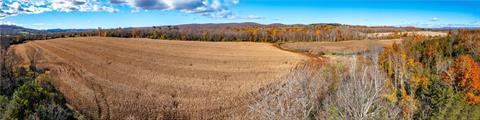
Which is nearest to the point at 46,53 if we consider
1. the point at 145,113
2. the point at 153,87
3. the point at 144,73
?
the point at 144,73

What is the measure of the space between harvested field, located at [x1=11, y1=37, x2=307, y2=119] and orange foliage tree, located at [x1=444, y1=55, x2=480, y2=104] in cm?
2026

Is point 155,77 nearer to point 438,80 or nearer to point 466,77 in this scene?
point 438,80

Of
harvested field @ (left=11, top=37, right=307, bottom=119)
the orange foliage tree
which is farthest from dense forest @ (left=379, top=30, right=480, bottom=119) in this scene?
harvested field @ (left=11, top=37, right=307, bottom=119)

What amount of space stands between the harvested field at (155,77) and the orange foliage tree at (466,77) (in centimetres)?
2026

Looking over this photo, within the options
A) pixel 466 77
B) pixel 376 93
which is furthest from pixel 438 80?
pixel 376 93

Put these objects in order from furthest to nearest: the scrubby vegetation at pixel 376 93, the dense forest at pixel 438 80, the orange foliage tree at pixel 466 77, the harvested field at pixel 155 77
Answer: the orange foliage tree at pixel 466 77 → the harvested field at pixel 155 77 → the dense forest at pixel 438 80 → the scrubby vegetation at pixel 376 93

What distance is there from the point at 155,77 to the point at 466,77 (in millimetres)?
37335

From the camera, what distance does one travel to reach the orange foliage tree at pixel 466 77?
163 ft

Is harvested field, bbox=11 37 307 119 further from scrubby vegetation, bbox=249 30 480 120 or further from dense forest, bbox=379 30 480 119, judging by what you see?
dense forest, bbox=379 30 480 119

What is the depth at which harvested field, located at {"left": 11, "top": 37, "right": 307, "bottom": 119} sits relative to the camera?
→ 135 feet

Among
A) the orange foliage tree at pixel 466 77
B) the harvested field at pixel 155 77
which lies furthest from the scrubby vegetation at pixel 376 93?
the harvested field at pixel 155 77

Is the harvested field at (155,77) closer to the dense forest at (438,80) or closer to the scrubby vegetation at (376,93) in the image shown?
the scrubby vegetation at (376,93)

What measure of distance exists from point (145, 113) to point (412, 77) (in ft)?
97.9

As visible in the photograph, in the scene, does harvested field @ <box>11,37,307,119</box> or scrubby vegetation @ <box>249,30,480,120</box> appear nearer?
scrubby vegetation @ <box>249,30,480,120</box>
